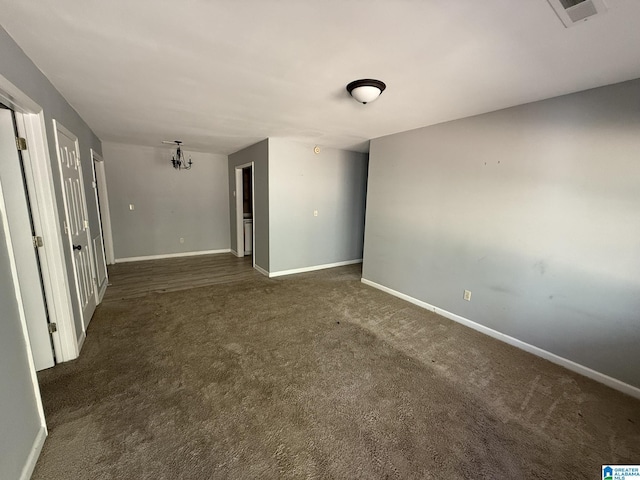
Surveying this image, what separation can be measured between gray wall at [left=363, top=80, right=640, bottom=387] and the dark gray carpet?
413 mm

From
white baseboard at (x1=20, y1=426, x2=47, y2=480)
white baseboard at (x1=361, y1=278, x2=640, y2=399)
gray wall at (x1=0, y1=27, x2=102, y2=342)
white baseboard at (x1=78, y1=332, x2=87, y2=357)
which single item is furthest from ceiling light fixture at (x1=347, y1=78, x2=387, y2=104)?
white baseboard at (x1=78, y1=332, x2=87, y2=357)

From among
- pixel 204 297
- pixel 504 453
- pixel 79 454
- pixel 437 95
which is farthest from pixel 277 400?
pixel 437 95

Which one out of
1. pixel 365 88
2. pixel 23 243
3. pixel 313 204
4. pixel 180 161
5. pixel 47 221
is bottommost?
pixel 23 243

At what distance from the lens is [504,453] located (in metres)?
1.49

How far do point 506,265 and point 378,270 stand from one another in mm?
1745

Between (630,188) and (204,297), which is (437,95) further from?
(204,297)

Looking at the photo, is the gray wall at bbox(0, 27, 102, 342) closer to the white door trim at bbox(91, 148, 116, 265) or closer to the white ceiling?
the white ceiling

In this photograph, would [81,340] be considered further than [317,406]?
Yes

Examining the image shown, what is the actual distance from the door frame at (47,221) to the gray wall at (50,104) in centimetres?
11

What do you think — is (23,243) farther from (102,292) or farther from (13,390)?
(102,292)

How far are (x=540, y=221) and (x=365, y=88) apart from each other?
2035 millimetres

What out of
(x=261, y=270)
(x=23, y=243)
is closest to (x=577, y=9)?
(x=23, y=243)

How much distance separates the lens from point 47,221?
197 centimetres

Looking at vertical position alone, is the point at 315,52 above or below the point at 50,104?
above
